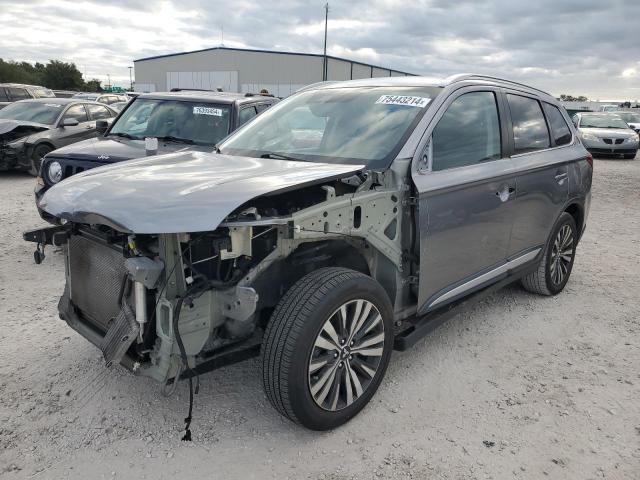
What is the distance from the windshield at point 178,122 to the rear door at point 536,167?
3.52 m

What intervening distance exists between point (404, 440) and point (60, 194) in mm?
2255

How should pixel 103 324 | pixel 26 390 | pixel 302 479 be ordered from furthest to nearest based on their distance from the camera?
pixel 26 390 < pixel 103 324 < pixel 302 479

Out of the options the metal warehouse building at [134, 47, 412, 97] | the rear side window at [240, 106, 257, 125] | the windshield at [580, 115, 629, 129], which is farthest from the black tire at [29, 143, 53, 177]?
the metal warehouse building at [134, 47, 412, 97]

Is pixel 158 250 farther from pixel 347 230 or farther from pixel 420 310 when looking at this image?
pixel 420 310

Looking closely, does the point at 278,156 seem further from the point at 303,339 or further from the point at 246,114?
the point at 246,114

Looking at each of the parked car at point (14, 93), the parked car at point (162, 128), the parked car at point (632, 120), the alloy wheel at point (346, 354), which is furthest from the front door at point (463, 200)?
the parked car at point (632, 120)

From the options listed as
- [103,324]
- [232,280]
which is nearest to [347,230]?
[232,280]

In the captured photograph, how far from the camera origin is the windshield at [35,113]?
11.1 meters

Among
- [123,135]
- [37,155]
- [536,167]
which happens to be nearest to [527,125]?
[536,167]

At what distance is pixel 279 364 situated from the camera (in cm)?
260

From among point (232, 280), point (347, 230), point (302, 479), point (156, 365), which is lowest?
point (302, 479)

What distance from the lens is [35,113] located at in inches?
443

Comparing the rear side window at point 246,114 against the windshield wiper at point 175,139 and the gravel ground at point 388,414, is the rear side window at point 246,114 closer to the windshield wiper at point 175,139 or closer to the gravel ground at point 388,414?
the windshield wiper at point 175,139

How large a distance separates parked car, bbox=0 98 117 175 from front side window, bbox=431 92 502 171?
8.37 m
